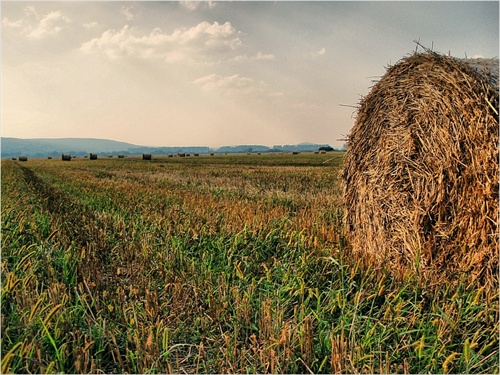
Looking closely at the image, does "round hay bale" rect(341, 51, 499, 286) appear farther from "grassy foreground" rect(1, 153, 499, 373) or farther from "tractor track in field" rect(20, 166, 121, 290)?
"tractor track in field" rect(20, 166, 121, 290)

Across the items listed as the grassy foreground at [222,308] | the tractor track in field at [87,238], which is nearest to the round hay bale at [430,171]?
the grassy foreground at [222,308]

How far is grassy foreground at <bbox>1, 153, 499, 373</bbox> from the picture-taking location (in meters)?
2.94

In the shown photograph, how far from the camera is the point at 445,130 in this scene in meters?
4.47

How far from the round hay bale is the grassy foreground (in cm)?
45

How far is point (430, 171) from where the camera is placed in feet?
15.2

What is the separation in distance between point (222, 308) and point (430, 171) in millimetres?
2740

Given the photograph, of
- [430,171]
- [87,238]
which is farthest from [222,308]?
[87,238]

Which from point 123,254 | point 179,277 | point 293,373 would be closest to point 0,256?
point 123,254

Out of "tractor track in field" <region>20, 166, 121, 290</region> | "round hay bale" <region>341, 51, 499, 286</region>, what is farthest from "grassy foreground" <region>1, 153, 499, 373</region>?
"round hay bale" <region>341, 51, 499, 286</region>

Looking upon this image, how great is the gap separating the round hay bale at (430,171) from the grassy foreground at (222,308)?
1.47ft

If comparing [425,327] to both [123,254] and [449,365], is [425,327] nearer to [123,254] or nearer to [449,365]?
[449,365]

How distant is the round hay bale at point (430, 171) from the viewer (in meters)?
4.06

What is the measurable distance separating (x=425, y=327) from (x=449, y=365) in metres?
0.36

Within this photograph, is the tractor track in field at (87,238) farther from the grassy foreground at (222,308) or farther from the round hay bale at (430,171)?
the round hay bale at (430,171)
